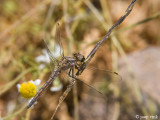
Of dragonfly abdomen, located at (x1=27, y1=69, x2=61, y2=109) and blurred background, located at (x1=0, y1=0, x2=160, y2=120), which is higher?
blurred background, located at (x1=0, y1=0, x2=160, y2=120)

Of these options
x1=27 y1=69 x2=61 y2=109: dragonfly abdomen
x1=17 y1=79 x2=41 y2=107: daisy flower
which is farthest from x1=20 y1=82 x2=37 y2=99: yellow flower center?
x1=27 y1=69 x2=61 y2=109: dragonfly abdomen

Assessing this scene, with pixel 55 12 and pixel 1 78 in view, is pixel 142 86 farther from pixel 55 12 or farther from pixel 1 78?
pixel 1 78

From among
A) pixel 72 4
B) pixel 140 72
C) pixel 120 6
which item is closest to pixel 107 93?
pixel 140 72

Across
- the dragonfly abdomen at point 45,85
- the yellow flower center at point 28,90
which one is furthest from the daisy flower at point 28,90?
the dragonfly abdomen at point 45,85

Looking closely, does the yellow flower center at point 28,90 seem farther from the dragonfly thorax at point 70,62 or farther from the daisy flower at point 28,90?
the dragonfly thorax at point 70,62

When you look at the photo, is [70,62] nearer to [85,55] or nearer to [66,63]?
[66,63]

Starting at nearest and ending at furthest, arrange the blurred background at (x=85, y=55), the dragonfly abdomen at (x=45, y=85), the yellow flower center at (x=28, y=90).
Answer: the dragonfly abdomen at (x=45, y=85) < the yellow flower center at (x=28, y=90) < the blurred background at (x=85, y=55)

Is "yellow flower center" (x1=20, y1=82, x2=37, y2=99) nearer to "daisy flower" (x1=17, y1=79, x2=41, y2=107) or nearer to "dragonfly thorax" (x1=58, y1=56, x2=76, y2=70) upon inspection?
"daisy flower" (x1=17, y1=79, x2=41, y2=107)
